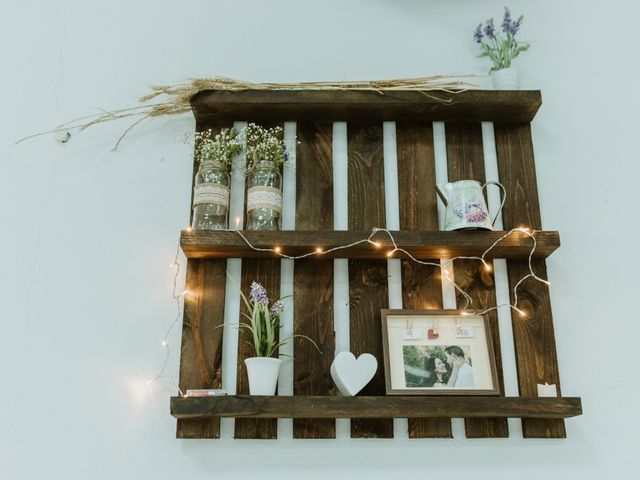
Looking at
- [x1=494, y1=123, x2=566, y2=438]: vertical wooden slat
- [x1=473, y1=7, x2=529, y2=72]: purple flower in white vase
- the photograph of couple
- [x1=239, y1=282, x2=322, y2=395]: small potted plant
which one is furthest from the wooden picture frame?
[x1=473, y1=7, x2=529, y2=72]: purple flower in white vase

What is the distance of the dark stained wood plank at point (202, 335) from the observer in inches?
56.7

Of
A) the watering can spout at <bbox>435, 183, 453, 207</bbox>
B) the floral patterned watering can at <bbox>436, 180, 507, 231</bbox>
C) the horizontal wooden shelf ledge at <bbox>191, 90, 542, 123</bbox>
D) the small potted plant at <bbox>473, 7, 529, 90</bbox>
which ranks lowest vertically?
the floral patterned watering can at <bbox>436, 180, 507, 231</bbox>

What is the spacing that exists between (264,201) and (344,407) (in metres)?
0.54

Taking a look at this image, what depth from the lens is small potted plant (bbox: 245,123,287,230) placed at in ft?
4.97

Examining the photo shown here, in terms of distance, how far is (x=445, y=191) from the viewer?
154 centimetres

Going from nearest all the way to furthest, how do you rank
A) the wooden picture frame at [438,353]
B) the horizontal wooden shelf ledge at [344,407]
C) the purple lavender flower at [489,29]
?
the horizontal wooden shelf ledge at [344,407] < the wooden picture frame at [438,353] < the purple lavender flower at [489,29]

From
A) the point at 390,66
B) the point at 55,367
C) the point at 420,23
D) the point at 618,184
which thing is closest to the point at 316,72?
the point at 390,66

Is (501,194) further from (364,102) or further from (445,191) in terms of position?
(364,102)

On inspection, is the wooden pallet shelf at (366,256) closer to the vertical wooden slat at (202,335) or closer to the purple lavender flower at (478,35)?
the vertical wooden slat at (202,335)

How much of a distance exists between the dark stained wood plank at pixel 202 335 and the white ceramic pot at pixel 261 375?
13 centimetres

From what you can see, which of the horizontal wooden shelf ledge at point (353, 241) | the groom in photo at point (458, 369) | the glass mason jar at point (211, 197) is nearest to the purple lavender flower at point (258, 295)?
the horizontal wooden shelf ledge at point (353, 241)

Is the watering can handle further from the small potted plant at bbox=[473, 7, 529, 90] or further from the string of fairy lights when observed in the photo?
the small potted plant at bbox=[473, 7, 529, 90]

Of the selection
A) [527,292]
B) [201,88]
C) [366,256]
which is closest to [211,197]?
[201,88]

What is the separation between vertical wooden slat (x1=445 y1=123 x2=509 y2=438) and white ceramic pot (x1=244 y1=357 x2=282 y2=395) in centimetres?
50
